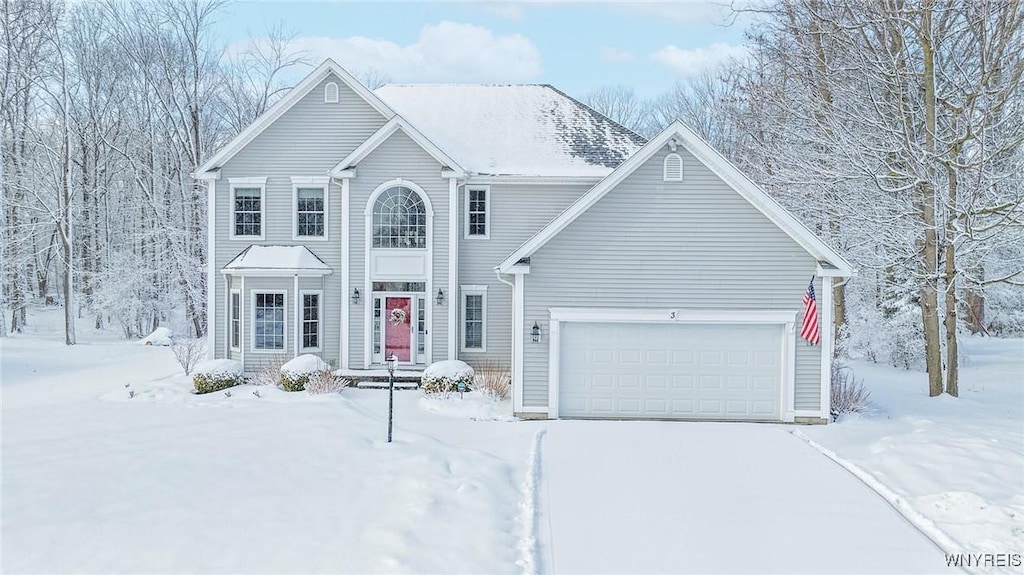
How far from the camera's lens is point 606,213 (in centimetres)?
1254

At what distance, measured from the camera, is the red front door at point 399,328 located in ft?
53.5

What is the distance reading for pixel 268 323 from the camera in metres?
16.4

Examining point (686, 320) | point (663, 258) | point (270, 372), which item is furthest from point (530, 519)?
point (270, 372)

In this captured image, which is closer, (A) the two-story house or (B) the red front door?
(A) the two-story house

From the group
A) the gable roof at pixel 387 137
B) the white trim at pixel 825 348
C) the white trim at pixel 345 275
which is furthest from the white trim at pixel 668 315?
the white trim at pixel 345 275

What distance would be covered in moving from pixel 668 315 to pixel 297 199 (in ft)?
32.2

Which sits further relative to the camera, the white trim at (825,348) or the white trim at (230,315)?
the white trim at (230,315)

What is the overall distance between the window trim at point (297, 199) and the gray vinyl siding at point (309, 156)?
68mm

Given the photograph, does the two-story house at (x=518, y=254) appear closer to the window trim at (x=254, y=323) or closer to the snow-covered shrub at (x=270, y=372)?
the window trim at (x=254, y=323)

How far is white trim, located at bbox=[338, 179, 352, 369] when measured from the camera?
16031 millimetres

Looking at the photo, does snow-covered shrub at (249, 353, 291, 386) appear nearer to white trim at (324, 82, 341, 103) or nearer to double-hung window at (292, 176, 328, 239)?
double-hung window at (292, 176, 328, 239)

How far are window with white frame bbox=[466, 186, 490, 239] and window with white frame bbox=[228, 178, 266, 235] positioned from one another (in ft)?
17.0

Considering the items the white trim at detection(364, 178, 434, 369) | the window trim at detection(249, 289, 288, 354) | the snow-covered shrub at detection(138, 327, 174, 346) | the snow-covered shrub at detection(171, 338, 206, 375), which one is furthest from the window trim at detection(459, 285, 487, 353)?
the snow-covered shrub at detection(138, 327, 174, 346)

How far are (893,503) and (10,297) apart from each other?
32.5m
